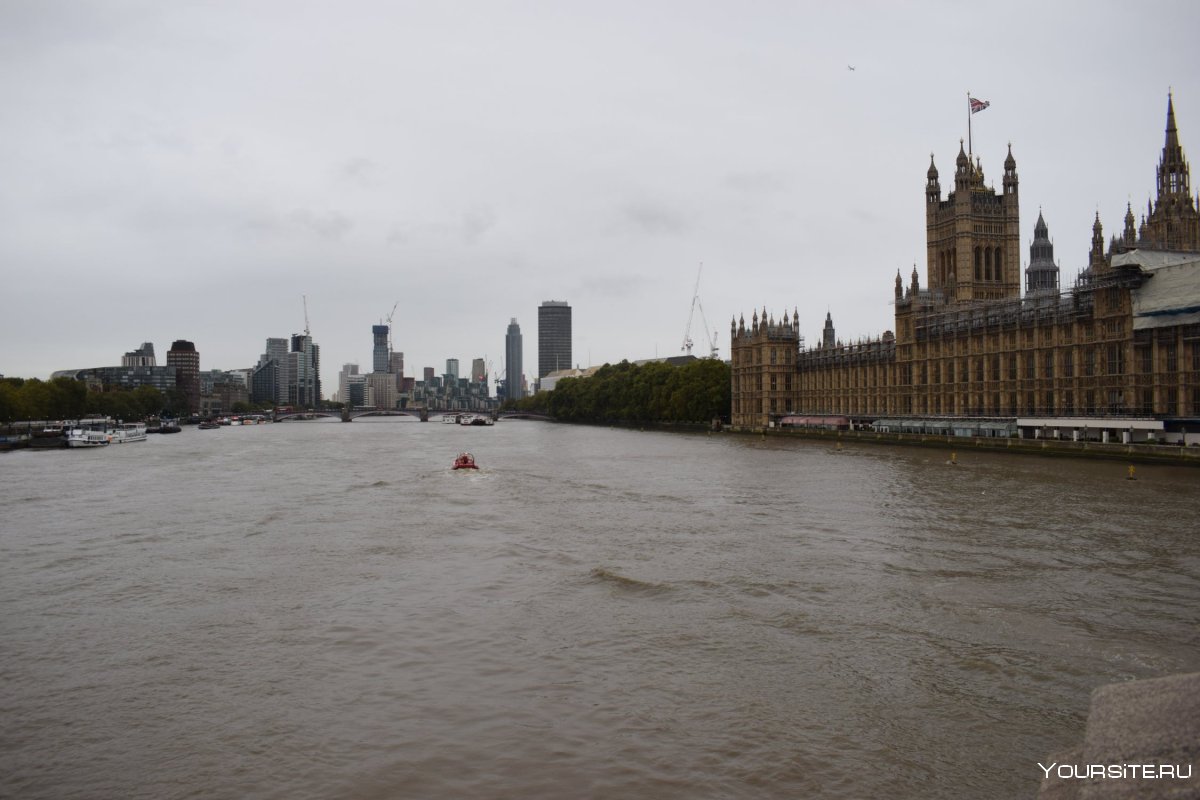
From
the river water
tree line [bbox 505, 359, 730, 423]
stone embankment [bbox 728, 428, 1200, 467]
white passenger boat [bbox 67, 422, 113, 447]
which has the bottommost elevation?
the river water

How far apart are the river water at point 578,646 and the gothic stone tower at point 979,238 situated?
104778mm

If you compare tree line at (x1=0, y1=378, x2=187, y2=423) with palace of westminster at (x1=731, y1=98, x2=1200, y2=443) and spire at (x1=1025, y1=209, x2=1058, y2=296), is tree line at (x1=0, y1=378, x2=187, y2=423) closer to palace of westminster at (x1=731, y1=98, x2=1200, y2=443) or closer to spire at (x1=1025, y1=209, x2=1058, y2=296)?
palace of westminster at (x1=731, y1=98, x2=1200, y2=443)

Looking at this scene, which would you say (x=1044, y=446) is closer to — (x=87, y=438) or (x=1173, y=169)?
(x=1173, y=169)

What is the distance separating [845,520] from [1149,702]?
33432 mm

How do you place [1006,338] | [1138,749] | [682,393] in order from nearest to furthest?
[1138,749] < [1006,338] < [682,393]

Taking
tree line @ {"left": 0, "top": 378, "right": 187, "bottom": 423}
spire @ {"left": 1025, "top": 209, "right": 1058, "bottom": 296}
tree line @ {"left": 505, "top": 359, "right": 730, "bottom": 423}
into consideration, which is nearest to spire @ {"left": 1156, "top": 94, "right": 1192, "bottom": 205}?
spire @ {"left": 1025, "top": 209, "right": 1058, "bottom": 296}

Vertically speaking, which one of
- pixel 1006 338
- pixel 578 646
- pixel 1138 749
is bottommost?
pixel 578 646

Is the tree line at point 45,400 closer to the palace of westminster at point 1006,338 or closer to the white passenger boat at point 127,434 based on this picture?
the white passenger boat at point 127,434

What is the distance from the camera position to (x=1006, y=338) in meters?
95.7

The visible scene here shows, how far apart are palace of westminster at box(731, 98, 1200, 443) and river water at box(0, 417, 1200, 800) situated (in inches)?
1488

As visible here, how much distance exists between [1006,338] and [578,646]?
3540 inches

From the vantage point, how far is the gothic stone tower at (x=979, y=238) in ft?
461

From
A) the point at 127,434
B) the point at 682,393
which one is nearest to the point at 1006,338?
the point at 682,393

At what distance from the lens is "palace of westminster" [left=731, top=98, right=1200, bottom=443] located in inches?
2975
